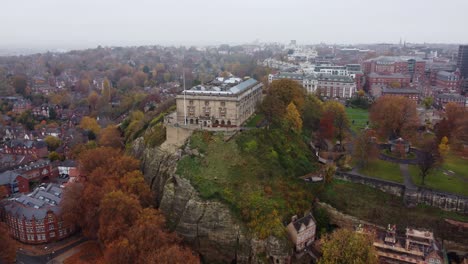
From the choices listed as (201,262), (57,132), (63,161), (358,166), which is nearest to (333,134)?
(358,166)

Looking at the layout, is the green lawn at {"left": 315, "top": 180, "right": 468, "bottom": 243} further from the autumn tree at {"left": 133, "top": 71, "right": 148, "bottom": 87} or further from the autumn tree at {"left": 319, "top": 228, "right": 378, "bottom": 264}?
the autumn tree at {"left": 133, "top": 71, "right": 148, "bottom": 87}

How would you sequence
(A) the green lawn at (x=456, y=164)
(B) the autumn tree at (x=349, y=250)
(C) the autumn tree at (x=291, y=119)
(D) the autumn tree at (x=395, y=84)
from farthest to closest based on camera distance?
(D) the autumn tree at (x=395, y=84)
(C) the autumn tree at (x=291, y=119)
(A) the green lawn at (x=456, y=164)
(B) the autumn tree at (x=349, y=250)

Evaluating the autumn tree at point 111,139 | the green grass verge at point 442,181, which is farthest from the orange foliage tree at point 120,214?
the green grass verge at point 442,181

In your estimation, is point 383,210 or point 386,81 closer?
point 383,210

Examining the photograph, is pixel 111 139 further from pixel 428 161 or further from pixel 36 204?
pixel 428 161

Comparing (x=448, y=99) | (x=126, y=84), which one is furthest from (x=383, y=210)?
(x=126, y=84)

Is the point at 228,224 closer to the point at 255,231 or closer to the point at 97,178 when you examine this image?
the point at 255,231

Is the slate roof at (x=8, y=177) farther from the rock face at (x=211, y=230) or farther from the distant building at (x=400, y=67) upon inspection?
the distant building at (x=400, y=67)
